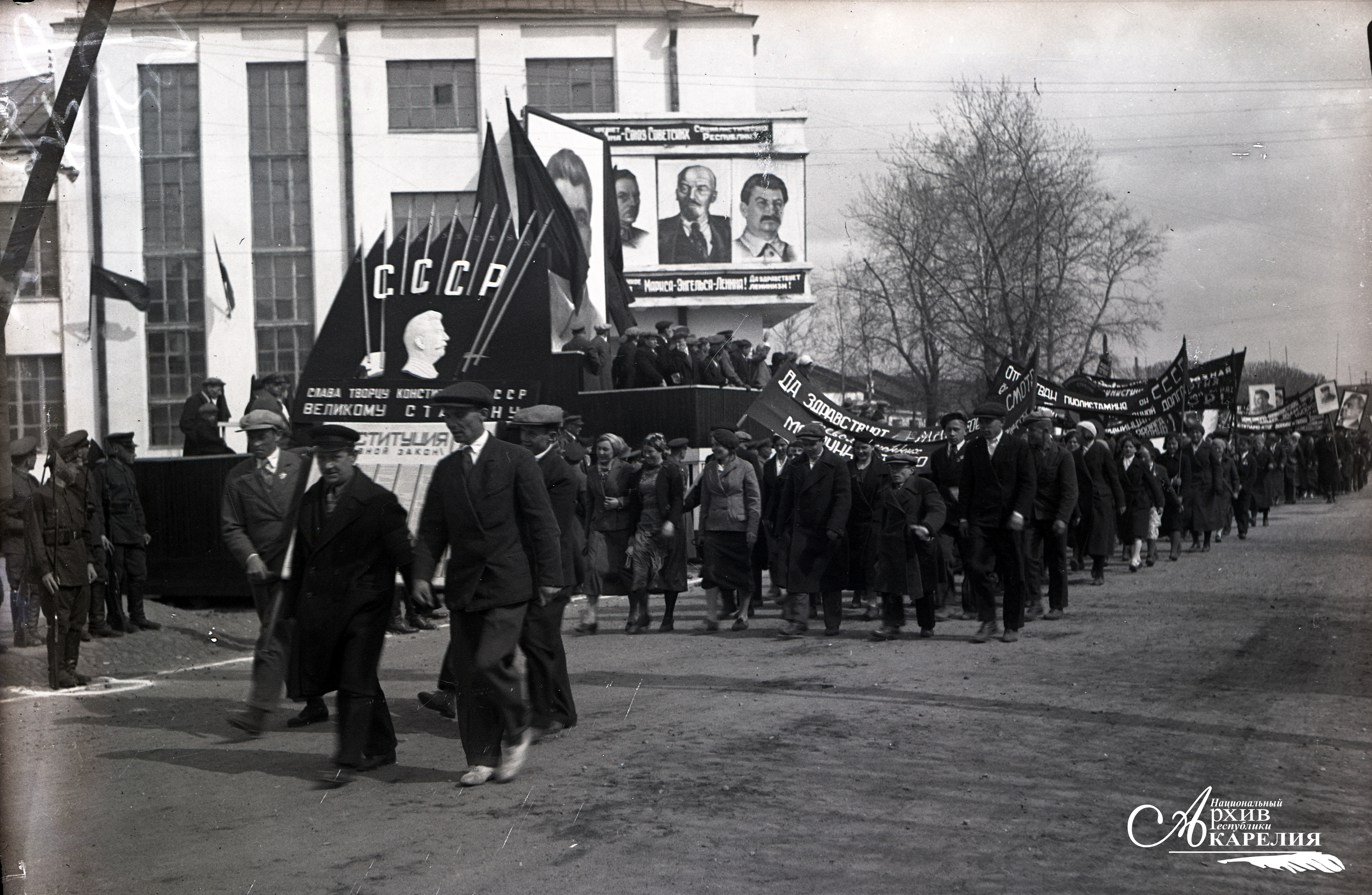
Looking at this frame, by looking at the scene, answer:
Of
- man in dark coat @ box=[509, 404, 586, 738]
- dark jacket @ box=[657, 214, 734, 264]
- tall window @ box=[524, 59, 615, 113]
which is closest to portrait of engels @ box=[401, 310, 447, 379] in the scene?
man in dark coat @ box=[509, 404, 586, 738]

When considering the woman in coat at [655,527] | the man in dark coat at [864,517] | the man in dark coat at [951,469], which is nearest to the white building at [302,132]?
the woman in coat at [655,527]

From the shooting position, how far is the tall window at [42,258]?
19.9ft

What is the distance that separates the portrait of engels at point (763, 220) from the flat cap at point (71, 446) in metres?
27.7

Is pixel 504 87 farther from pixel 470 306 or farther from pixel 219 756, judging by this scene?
pixel 219 756

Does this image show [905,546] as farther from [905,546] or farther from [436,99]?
[436,99]

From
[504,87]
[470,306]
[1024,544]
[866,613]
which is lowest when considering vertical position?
[866,613]

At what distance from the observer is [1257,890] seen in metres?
4.89

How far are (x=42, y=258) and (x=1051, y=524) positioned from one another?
39.5 ft

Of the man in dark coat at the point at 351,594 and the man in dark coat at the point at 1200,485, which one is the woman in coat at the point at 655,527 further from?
the man in dark coat at the point at 1200,485

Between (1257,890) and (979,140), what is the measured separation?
25872 mm

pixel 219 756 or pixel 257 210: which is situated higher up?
pixel 257 210

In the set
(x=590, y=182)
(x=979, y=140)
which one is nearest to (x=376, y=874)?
(x=590, y=182)

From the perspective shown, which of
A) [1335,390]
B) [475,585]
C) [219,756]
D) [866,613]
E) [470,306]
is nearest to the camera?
[475,585]

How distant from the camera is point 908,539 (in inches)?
458
